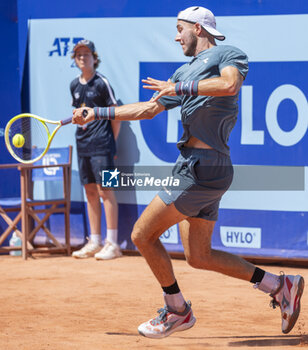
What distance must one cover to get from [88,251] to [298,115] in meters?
2.77

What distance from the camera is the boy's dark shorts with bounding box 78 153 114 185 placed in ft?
26.4

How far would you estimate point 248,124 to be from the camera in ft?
25.1

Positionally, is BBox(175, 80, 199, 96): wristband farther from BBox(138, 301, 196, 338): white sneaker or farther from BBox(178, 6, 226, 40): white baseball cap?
BBox(138, 301, 196, 338): white sneaker

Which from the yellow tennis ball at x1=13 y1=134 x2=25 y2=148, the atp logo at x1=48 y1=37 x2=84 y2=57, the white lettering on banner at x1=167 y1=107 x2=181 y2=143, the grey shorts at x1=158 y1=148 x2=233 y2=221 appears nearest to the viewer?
the grey shorts at x1=158 y1=148 x2=233 y2=221

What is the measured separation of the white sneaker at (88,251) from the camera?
26.7ft

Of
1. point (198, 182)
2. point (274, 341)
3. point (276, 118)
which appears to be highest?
point (276, 118)

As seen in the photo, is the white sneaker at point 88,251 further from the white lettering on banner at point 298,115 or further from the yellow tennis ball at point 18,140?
the white lettering on banner at point 298,115

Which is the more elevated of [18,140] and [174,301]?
[18,140]

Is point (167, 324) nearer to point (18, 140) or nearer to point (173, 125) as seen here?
point (18, 140)

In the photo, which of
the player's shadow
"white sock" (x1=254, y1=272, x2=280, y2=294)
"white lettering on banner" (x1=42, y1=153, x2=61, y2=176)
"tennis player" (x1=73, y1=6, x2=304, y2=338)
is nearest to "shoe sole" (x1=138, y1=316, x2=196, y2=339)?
"tennis player" (x1=73, y1=6, x2=304, y2=338)

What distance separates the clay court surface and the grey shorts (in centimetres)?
89

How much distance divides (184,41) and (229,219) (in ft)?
11.4

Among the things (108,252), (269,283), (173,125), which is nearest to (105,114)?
(269,283)

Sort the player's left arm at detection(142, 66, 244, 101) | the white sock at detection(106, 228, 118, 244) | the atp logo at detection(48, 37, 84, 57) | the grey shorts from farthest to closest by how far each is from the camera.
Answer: the atp logo at detection(48, 37, 84, 57), the white sock at detection(106, 228, 118, 244), the grey shorts, the player's left arm at detection(142, 66, 244, 101)
